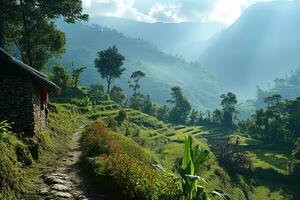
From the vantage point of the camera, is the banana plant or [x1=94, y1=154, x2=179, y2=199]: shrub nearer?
the banana plant

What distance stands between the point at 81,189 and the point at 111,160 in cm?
175

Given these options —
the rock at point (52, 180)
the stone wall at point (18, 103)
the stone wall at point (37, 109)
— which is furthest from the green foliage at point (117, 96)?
the rock at point (52, 180)

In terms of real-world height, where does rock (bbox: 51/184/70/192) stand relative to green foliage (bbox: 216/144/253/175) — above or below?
above

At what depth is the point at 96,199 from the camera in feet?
44.1

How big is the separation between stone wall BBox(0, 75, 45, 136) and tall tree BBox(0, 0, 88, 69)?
73.8 feet

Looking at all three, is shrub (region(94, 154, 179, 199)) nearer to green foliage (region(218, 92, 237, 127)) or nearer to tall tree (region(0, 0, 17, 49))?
tall tree (region(0, 0, 17, 49))

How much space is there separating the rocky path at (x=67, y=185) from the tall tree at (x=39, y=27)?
2696cm

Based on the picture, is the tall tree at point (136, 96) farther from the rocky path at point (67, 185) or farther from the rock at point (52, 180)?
the rock at point (52, 180)

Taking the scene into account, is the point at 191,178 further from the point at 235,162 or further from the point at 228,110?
the point at 228,110

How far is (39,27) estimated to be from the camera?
159 ft

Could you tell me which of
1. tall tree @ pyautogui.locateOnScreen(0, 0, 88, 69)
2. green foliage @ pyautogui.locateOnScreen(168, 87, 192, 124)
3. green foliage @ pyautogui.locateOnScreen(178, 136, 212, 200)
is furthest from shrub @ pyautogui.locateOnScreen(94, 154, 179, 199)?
green foliage @ pyautogui.locateOnScreen(168, 87, 192, 124)

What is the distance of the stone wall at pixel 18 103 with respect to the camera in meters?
20.2

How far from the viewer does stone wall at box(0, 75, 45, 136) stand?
20172 millimetres

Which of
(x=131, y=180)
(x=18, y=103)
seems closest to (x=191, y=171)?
(x=131, y=180)
